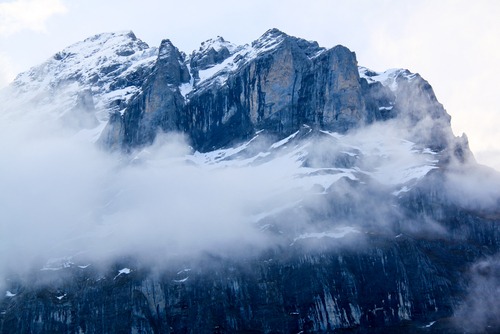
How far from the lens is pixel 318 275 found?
19300 centimetres

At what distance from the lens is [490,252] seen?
638 feet

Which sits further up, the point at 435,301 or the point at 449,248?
the point at 449,248

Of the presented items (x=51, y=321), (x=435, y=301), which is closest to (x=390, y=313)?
(x=435, y=301)

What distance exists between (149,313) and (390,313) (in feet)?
187

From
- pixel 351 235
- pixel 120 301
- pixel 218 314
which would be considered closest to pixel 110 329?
pixel 120 301

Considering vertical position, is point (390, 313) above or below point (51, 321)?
below

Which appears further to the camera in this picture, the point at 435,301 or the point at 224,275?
the point at 224,275

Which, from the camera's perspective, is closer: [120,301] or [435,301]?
[435,301]

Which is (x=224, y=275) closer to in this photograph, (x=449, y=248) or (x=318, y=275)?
(x=318, y=275)

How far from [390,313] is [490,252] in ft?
98.1

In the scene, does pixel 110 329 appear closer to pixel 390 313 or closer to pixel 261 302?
pixel 261 302

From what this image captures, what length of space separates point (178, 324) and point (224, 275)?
16.1 meters

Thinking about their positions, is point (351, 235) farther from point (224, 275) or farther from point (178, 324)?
point (178, 324)

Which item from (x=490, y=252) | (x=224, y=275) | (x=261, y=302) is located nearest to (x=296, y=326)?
(x=261, y=302)
